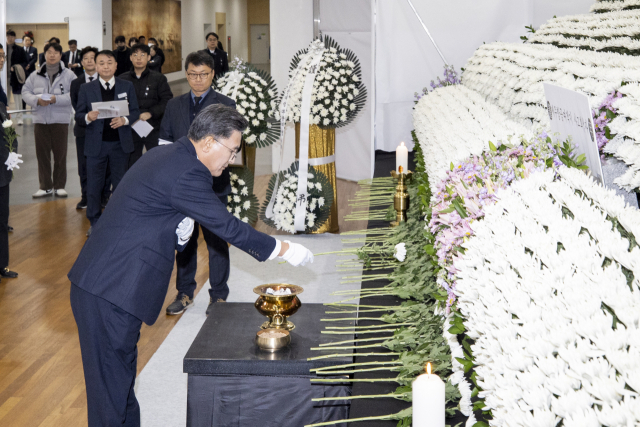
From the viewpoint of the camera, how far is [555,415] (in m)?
0.84

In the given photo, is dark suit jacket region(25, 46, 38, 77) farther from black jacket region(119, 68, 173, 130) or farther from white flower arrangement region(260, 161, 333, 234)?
white flower arrangement region(260, 161, 333, 234)

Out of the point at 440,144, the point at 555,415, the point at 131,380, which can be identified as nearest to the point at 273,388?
the point at 131,380

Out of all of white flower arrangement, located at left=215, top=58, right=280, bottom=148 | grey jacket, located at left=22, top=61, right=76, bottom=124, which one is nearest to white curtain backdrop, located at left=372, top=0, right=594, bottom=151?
white flower arrangement, located at left=215, top=58, right=280, bottom=148

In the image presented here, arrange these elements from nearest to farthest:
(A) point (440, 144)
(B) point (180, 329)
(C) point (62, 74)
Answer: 1. (A) point (440, 144)
2. (B) point (180, 329)
3. (C) point (62, 74)

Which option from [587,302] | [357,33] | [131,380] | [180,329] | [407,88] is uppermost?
[357,33]

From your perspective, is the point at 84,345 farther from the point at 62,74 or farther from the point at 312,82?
the point at 62,74

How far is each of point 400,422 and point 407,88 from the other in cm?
462

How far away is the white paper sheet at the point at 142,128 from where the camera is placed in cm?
605

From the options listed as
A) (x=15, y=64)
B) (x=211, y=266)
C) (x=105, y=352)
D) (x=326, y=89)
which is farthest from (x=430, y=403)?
(x=15, y=64)

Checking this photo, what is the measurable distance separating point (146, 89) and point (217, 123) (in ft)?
14.5

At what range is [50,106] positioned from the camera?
7.23 metres

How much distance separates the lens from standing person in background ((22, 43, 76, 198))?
23.5 feet

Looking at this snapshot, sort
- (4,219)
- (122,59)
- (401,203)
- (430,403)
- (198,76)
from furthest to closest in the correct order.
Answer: (122,59)
(4,219)
(198,76)
(401,203)
(430,403)

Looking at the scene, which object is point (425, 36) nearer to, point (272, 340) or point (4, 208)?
point (4, 208)
